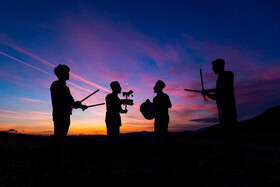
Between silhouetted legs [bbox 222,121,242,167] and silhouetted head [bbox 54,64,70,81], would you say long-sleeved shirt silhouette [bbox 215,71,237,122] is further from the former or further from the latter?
silhouetted head [bbox 54,64,70,81]

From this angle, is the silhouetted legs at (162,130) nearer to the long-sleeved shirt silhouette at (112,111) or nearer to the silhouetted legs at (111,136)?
the long-sleeved shirt silhouette at (112,111)

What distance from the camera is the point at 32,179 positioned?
378cm

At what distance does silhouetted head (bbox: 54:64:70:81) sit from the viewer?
5191 mm

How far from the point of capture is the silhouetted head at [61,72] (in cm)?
519

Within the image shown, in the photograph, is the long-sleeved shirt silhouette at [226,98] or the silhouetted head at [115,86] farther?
the silhouetted head at [115,86]

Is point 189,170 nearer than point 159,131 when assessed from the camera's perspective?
Yes

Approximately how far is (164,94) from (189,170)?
3.15 meters

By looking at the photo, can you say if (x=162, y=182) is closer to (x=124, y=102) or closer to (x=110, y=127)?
(x=110, y=127)

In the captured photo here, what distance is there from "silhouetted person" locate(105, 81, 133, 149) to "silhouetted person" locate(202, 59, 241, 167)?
345 centimetres

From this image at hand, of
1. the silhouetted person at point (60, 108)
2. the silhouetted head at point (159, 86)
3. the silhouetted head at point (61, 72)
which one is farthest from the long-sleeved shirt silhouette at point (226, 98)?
the silhouetted head at point (61, 72)

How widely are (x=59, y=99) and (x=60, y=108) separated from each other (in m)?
0.28

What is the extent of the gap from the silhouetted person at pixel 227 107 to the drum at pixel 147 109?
113 inches

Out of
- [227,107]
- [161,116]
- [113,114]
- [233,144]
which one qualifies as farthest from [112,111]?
[233,144]

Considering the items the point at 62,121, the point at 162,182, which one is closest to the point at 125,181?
the point at 162,182
